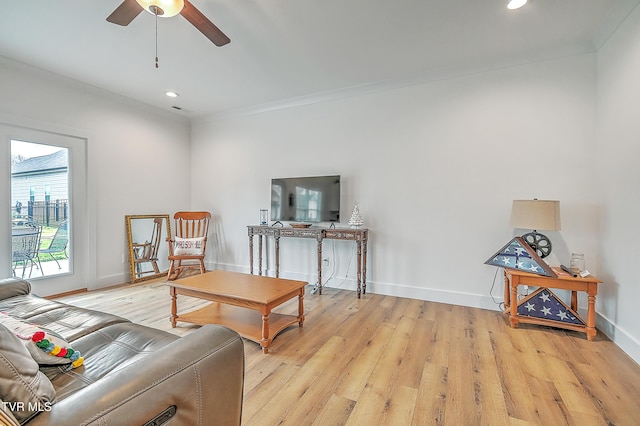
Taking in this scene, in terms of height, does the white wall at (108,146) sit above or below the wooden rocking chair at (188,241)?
above

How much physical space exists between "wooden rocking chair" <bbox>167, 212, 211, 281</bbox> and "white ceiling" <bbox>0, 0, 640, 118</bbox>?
77.4 inches

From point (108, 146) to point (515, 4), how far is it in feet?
15.7

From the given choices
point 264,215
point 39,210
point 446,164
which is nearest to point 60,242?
point 39,210

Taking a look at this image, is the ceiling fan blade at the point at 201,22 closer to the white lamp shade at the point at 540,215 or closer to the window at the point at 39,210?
the window at the point at 39,210

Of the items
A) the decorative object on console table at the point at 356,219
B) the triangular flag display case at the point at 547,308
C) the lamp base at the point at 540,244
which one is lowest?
the triangular flag display case at the point at 547,308

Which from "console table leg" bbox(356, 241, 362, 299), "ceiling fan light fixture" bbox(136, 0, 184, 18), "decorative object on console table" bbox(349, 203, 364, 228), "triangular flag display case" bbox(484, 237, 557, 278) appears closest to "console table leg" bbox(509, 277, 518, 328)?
"triangular flag display case" bbox(484, 237, 557, 278)

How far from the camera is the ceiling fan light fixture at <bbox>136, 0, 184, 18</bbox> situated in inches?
73.4

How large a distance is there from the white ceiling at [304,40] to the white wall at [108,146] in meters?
0.27

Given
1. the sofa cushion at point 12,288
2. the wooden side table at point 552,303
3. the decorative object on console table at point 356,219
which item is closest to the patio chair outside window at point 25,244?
the sofa cushion at point 12,288

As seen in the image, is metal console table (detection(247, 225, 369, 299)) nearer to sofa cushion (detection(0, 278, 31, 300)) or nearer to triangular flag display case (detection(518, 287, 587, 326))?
triangular flag display case (detection(518, 287, 587, 326))

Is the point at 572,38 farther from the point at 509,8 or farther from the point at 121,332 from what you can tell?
the point at 121,332

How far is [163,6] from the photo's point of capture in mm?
1901

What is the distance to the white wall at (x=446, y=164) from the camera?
288 centimetres

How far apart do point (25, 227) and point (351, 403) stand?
396 cm
